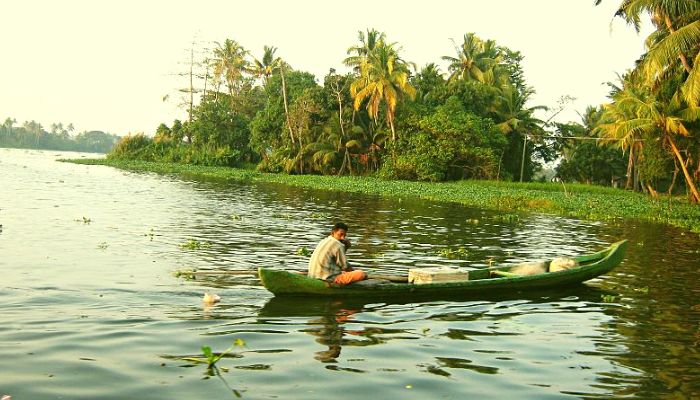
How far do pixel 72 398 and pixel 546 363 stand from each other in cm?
522

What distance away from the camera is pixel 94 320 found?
908 cm

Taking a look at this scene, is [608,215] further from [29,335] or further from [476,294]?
[29,335]

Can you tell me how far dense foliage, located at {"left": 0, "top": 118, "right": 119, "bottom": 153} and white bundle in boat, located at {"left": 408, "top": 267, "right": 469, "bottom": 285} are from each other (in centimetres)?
16703

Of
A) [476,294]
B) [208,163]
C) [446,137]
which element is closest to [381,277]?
[476,294]

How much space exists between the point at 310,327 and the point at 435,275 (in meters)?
2.87

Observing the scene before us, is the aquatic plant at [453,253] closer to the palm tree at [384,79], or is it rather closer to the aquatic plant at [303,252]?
the aquatic plant at [303,252]

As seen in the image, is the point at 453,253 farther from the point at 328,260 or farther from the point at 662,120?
the point at 662,120

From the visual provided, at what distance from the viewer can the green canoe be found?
10.5m

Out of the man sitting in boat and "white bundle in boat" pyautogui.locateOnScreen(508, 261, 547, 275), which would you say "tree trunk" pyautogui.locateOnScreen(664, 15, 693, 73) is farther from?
the man sitting in boat

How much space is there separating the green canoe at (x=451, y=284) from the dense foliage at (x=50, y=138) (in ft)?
547

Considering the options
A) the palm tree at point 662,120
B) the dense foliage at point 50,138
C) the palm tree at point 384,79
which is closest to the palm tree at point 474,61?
the palm tree at point 384,79

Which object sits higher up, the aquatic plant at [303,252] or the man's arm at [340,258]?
the man's arm at [340,258]

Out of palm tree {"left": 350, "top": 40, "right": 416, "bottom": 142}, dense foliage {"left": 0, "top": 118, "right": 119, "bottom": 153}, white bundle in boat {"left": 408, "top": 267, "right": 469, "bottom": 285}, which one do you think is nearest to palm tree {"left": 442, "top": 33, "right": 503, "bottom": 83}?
palm tree {"left": 350, "top": 40, "right": 416, "bottom": 142}

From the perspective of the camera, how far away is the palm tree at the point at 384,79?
4600cm
